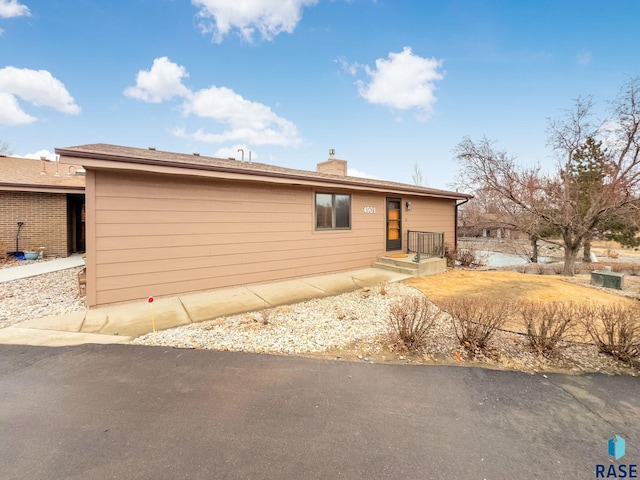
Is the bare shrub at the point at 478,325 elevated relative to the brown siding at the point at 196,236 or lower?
lower

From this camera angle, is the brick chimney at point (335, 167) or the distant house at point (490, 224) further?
the distant house at point (490, 224)

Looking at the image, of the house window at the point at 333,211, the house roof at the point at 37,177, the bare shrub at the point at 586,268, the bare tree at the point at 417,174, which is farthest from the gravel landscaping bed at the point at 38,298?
the bare tree at the point at 417,174

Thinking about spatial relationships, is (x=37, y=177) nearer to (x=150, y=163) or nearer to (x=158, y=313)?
(x=150, y=163)

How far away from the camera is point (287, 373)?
9.63ft

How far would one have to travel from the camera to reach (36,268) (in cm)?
842

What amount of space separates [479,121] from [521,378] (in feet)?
45.5

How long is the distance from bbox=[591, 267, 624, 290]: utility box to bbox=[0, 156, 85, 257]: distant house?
1697 centimetres

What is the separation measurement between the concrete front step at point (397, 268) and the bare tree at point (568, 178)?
680 cm

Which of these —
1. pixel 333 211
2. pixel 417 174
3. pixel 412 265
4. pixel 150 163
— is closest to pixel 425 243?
pixel 412 265

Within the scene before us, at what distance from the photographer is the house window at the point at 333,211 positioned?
8.11 meters

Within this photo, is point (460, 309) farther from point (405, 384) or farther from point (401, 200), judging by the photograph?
point (401, 200)

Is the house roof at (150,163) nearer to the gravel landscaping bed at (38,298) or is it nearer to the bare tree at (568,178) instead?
the gravel landscaping bed at (38,298)

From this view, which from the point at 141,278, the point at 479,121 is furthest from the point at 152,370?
the point at 479,121

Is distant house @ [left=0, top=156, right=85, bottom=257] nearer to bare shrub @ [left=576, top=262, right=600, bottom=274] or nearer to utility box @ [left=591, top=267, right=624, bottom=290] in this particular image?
utility box @ [left=591, top=267, right=624, bottom=290]
